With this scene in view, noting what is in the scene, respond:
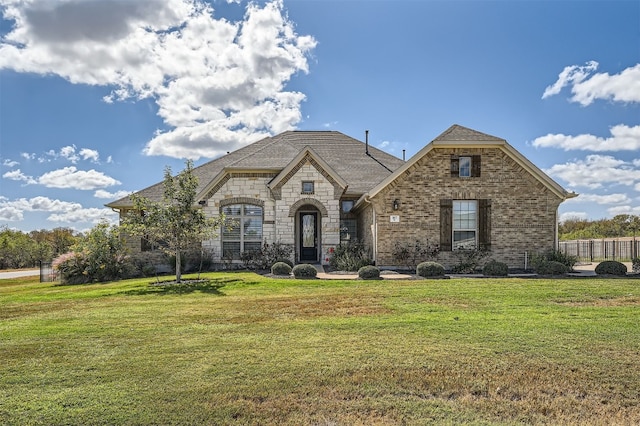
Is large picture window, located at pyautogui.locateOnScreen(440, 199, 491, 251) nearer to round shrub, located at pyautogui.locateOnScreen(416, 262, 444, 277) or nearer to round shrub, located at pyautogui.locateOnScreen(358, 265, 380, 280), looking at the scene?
round shrub, located at pyautogui.locateOnScreen(416, 262, 444, 277)

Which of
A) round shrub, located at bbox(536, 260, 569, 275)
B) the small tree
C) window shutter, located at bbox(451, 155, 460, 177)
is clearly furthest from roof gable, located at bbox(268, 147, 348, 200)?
round shrub, located at bbox(536, 260, 569, 275)

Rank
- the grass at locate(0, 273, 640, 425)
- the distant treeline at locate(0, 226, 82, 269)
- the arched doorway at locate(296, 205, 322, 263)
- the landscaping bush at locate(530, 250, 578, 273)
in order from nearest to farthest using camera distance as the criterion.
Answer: the grass at locate(0, 273, 640, 425)
the landscaping bush at locate(530, 250, 578, 273)
the arched doorway at locate(296, 205, 322, 263)
the distant treeline at locate(0, 226, 82, 269)

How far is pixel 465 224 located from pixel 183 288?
11213 mm

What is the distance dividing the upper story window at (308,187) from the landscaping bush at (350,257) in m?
2.78

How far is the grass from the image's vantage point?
4.25m

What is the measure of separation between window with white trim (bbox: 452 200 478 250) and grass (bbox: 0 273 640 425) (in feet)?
25.2

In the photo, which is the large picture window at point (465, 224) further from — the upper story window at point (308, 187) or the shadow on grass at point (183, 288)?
the shadow on grass at point (183, 288)

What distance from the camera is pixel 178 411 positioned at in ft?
13.8

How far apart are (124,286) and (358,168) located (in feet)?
44.5

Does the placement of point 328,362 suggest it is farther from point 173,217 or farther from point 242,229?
point 242,229

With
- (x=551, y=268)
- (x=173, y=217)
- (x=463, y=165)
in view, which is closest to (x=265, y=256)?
(x=173, y=217)

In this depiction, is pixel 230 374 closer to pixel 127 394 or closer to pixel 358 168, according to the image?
pixel 127 394

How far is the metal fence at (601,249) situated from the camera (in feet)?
82.7

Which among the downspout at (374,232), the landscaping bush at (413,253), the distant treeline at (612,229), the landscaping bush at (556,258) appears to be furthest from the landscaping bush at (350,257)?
the distant treeline at (612,229)
